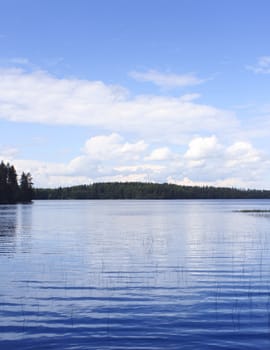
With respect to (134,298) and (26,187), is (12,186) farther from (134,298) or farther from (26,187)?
(134,298)

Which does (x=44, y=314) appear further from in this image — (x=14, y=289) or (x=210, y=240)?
(x=210, y=240)

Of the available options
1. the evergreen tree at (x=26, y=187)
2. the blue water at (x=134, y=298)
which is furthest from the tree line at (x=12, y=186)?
the blue water at (x=134, y=298)

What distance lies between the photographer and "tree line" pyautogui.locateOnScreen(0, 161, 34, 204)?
161 m

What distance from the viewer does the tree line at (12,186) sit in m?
161

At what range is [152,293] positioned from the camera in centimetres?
2253

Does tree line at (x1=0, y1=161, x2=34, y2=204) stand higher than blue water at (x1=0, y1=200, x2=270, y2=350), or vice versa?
tree line at (x1=0, y1=161, x2=34, y2=204)

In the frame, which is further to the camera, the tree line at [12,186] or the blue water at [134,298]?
the tree line at [12,186]

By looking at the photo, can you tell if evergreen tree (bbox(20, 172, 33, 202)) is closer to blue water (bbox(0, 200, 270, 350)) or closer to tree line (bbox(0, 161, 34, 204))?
tree line (bbox(0, 161, 34, 204))

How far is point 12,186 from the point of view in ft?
552

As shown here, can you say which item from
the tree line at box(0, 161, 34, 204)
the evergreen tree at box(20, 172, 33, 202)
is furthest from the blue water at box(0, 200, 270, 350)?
the evergreen tree at box(20, 172, 33, 202)

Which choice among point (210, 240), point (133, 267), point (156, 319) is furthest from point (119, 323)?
point (210, 240)

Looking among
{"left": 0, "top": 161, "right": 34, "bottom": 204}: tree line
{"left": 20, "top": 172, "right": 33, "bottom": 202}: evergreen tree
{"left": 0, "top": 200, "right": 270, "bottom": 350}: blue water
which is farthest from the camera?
{"left": 20, "top": 172, "right": 33, "bottom": 202}: evergreen tree

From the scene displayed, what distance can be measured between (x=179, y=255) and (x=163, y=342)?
2168 cm

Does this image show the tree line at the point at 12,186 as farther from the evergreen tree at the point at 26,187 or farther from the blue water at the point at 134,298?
the blue water at the point at 134,298
